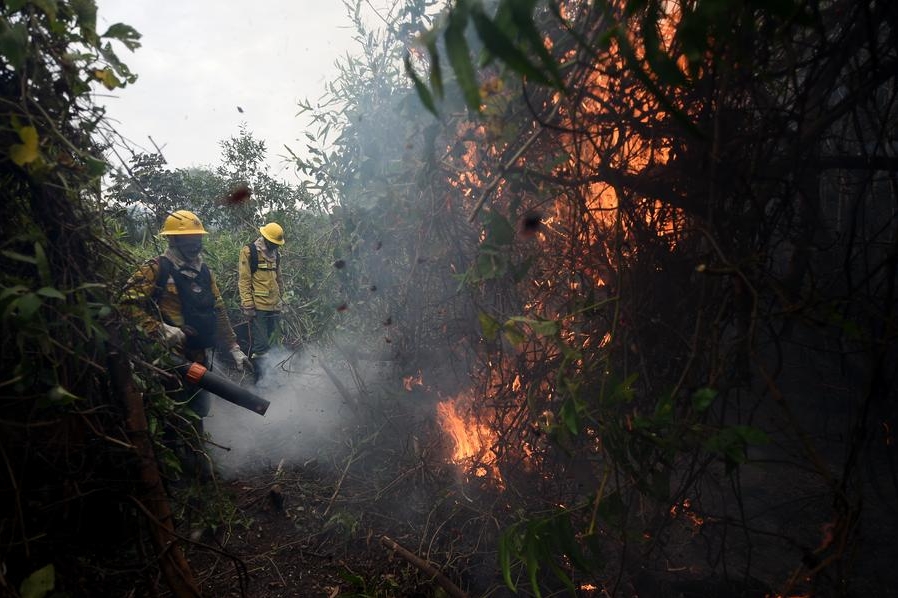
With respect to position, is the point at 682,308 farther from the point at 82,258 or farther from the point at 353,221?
the point at 353,221

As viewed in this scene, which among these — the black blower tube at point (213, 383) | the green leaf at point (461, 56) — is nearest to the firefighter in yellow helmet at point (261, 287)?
the black blower tube at point (213, 383)

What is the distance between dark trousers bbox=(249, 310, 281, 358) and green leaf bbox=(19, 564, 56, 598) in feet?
17.0

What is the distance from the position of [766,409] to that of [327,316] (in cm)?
478

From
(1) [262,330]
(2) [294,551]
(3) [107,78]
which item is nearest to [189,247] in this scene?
(1) [262,330]

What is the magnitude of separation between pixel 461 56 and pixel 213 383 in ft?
8.10

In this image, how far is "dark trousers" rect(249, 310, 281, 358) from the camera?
652cm

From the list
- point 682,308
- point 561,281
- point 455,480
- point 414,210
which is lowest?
point 455,480

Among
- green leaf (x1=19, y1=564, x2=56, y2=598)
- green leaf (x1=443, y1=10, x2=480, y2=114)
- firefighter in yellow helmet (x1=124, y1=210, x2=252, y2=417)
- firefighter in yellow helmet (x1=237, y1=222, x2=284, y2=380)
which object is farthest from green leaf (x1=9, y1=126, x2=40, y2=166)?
firefighter in yellow helmet (x1=237, y1=222, x2=284, y2=380)

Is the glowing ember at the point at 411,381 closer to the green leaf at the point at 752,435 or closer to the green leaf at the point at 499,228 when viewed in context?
the green leaf at the point at 499,228

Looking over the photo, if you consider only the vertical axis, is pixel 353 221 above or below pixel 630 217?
above

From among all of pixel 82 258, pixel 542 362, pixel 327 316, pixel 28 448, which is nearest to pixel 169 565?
pixel 28 448

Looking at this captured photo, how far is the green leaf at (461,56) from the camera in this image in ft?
3.01

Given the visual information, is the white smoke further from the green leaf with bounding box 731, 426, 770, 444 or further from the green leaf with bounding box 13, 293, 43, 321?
the green leaf with bounding box 731, 426, 770, 444

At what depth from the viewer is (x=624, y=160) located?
2.23m
